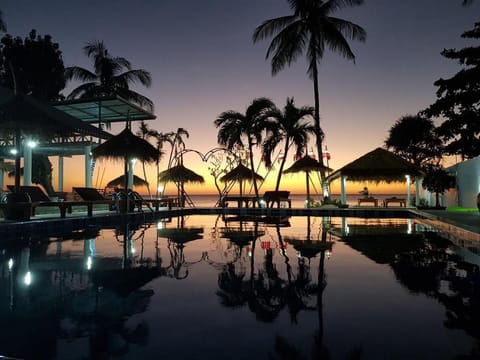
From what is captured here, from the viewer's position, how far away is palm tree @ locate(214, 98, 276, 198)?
19.4 metres

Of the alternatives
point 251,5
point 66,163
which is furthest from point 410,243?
point 66,163

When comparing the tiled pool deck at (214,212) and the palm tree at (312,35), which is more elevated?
the palm tree at (312,35)

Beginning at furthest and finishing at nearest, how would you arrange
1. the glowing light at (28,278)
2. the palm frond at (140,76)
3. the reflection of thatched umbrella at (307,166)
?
the palm frond at (140,76)
the reflection of thatched umbrella at (307,166)
the glowing light at (28,278)

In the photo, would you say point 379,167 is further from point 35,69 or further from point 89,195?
point 35,69

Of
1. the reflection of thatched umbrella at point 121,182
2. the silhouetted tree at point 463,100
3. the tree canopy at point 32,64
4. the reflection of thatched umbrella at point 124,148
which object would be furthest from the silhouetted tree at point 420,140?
the tree canopy at point 32,64

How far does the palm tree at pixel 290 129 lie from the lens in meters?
19.0

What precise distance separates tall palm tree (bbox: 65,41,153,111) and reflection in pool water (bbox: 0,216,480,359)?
54.9 feet

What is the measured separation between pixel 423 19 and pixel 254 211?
11783 millimetres

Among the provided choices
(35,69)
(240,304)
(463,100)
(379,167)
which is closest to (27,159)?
(35,69)

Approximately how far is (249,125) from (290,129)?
8.03 ft

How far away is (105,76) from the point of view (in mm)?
20703

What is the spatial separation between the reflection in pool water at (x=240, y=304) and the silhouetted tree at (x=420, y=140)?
1896cm

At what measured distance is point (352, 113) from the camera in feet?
75.7

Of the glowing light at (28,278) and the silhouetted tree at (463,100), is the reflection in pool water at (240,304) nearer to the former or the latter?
the glowing light at (28,278)
